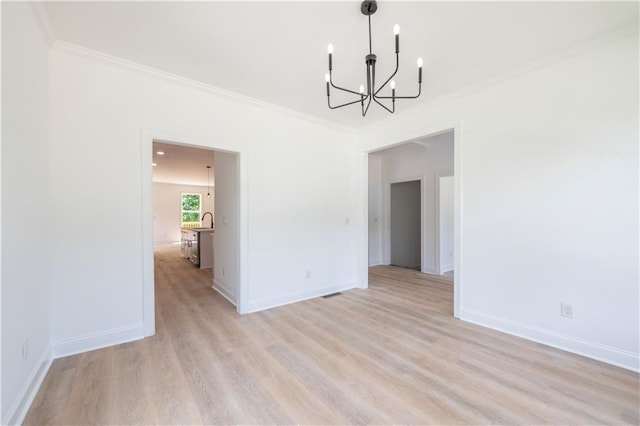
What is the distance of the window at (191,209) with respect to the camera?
37.8 feet

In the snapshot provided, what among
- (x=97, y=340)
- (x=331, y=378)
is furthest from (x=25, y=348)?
(x=331, y=378)

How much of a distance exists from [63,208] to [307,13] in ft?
8.44

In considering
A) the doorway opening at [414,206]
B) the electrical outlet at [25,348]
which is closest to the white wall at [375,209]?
the doorway opening at [414,206]

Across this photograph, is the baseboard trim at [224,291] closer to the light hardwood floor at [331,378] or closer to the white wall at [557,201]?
the light hardwood floor at [331,378]

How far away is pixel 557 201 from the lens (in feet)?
7.98

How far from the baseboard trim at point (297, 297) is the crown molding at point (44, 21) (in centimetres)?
310

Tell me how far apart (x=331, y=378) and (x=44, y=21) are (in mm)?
3410

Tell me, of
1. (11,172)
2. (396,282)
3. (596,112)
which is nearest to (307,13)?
(11,172)

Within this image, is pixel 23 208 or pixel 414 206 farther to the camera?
pixel 414 206

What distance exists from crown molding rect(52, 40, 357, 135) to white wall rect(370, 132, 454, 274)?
2649mm

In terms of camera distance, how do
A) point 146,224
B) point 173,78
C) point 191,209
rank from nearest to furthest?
point 146,224
point 173,78
point 191,209

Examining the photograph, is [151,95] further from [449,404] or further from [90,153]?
[449,404]

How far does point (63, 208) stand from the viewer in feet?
7.48

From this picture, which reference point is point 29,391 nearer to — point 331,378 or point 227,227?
point 331,378
